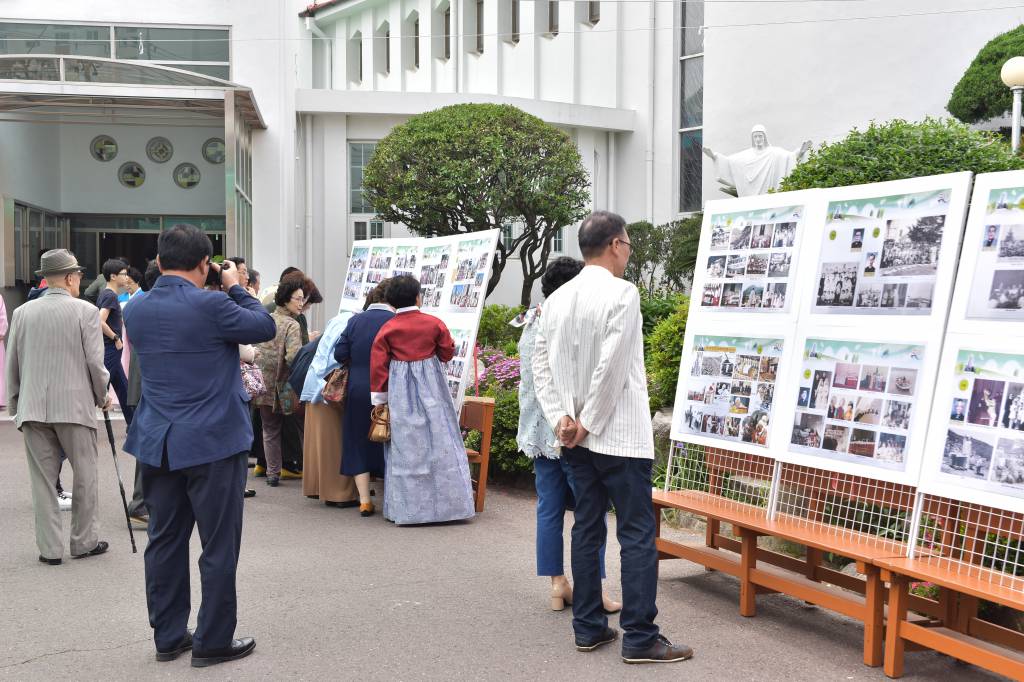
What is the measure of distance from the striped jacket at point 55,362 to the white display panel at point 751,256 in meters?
3.85

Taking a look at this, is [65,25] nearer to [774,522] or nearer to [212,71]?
[212,71]

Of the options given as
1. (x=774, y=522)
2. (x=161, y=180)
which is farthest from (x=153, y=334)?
(x=161, y=180)

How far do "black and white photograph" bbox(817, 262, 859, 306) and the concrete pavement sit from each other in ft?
5.56

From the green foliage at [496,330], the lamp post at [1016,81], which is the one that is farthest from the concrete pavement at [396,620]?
the lamp post at [1016,81]

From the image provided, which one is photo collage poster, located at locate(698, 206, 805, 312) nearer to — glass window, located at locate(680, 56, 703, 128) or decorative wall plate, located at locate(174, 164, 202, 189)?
decorative wall plate, located at locate(174, 164, 202, 189)

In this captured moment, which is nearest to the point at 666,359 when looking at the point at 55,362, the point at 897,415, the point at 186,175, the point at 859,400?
the point at 859,400

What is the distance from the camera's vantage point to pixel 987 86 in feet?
52.7

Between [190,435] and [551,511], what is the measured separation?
2.09 m

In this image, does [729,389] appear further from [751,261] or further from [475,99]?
[475,99]

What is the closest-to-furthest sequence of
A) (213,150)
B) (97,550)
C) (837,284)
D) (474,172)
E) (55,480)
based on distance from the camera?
(837,284), (55,480), (97,550), (474,172), (213,150)

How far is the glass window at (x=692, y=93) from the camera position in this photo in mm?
26156

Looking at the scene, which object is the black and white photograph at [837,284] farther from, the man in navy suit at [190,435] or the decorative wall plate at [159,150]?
the decorative wall plate at [159,150]

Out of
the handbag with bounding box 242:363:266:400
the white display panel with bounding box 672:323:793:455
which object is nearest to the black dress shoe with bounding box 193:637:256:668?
the white display panel with bounding box 672:323:793:455

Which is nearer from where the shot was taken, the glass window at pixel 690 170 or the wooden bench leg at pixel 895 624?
the wooden bench leg at pixel 895 624
